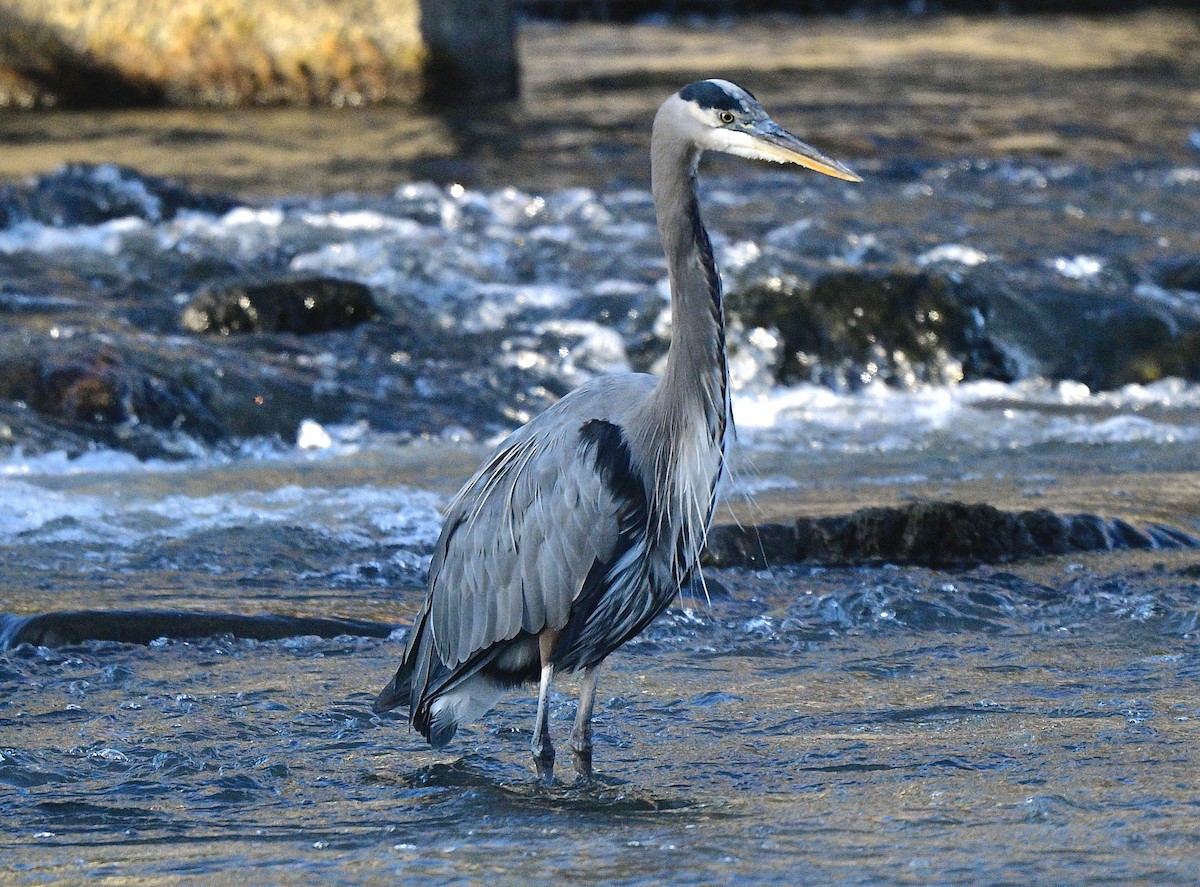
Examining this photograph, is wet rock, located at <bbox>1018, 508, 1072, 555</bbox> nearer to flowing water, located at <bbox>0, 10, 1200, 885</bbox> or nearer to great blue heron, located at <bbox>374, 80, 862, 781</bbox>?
flowing water, located at <bbox>0, 10, 1200, 885</bbox>

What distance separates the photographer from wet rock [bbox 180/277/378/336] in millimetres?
9602

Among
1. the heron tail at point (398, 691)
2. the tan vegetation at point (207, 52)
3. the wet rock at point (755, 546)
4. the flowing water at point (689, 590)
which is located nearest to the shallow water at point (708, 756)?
the flowing water at point (689, 590)

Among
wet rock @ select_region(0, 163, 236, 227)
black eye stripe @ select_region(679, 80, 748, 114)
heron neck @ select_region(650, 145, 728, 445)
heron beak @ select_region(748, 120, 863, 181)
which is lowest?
wet rock @ select_region(0, 163, 236, 227)

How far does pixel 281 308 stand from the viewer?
31.8 ft

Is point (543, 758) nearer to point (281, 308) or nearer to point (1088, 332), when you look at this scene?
point (281, 308)

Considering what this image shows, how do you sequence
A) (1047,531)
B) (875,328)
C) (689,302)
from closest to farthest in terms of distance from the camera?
(689,302) < (1047,531) < (875,328)

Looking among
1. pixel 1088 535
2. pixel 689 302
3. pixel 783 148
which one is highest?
pixel 783 148

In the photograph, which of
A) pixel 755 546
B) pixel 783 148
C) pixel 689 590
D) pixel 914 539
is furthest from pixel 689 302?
pixel 914 539

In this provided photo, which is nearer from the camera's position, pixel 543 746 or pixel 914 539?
pixel 543 746

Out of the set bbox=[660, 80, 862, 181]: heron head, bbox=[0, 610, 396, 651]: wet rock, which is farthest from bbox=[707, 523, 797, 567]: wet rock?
bbox=[660, 80, 862, 181]: heron head

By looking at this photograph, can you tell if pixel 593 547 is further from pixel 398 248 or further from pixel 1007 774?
pixel 398 248

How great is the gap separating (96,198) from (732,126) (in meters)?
8.42

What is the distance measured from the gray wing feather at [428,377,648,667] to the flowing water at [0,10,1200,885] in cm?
37

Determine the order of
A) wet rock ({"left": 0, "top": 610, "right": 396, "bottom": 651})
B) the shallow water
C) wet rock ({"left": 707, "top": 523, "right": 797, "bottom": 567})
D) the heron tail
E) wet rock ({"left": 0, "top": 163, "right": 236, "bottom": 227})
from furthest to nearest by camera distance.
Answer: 1. wet rock ({"left": 0, "top": 163, "right": 236, "bottom": 227})
2. wet rock ({"left": 707, "top": 523, "right": 797, "bottom": 567})
3. wet rock ({"left": 0, "top": 610, "right": 396, "bottom": 651})
4. the heron tail
5. the shallow water
